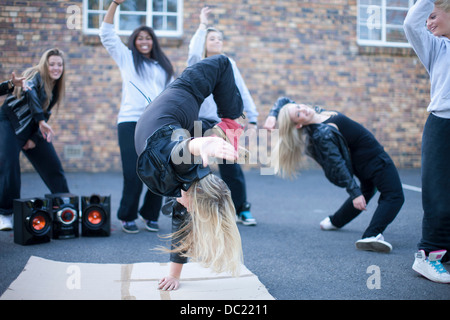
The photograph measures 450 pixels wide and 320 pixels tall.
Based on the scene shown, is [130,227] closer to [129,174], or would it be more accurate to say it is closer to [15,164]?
[129,174]

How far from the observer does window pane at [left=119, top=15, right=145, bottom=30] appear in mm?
9039

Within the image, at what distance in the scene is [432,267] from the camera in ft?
9.71

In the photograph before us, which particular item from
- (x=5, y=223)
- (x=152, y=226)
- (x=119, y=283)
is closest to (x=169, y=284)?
(x=119, y=283)

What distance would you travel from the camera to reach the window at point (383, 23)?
9720mm

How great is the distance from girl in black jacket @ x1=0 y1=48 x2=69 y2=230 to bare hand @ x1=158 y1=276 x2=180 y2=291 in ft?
7.31

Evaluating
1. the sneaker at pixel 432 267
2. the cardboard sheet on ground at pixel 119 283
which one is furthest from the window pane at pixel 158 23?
the sneaker at pixel 432 267

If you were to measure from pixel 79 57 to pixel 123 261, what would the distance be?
637cm

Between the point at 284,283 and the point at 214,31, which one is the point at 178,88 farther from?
the point at 214,31

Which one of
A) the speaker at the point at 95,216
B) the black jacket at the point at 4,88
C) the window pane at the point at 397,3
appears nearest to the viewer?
the black jacket at the point at 4,88

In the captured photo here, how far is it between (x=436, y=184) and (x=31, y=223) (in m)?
3.25

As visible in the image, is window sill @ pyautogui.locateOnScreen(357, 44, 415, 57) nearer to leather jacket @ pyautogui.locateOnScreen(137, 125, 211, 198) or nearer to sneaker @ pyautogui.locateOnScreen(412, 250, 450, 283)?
sneaker @ pyautogui.locateOnScreen(412, 250, 450, 283)

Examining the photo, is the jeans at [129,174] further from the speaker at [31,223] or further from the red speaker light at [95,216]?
the speaker at [31,223]

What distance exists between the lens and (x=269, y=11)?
9.25 m

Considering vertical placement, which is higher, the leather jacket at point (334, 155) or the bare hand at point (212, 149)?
the bare hand at point (212, 149)
